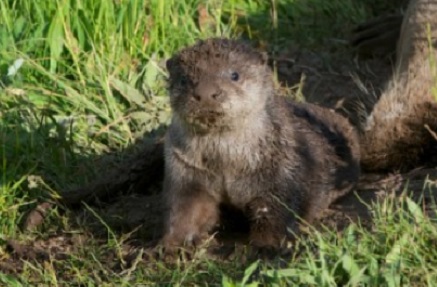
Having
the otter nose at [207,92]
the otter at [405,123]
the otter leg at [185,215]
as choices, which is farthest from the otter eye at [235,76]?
the otter at [405,123]

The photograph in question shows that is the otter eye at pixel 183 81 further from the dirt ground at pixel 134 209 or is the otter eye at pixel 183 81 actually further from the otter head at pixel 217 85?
the dirt ground at pixel 134 209

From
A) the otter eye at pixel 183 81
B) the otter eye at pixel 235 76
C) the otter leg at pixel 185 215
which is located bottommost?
the otter leg at pixel 185 215

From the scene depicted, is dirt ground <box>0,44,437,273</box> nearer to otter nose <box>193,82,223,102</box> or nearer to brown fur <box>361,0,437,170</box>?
brown fur <box>361,0,437,170</box>

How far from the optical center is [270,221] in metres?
5.60

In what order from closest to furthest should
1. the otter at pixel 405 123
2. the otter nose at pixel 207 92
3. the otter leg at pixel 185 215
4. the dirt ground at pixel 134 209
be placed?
1. the otter nose at pixel 207 92
2. the otter leg at pixel 185 215
3. the dirt ground at pixel 134 209
4. the otter at pixel 405 123

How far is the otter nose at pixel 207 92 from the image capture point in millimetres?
5340

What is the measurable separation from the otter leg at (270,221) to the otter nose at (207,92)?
551 mm

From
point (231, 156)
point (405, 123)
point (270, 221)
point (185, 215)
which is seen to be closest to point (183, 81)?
point (231, 156)

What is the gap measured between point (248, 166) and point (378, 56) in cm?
276

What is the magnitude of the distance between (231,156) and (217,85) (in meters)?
0.36

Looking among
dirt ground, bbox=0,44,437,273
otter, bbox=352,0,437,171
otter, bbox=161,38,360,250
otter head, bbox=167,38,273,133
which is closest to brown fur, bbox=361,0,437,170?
otter, bbox=352,0,437,171

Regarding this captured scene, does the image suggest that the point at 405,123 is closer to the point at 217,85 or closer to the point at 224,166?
the point at 224,166

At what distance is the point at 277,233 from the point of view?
5.57 metres

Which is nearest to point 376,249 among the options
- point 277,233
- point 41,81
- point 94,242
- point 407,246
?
point 407,246
